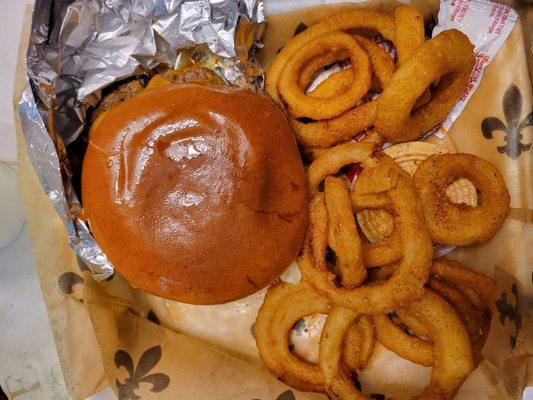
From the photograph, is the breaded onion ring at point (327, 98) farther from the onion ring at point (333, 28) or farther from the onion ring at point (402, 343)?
the onion ring at point (402, 343)

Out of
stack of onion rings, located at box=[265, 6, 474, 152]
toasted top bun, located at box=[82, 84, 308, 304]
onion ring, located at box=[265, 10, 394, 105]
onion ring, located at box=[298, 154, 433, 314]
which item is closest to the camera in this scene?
toasted top bun, located at box=[82, 84, 308, 304]

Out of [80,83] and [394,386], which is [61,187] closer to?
[80,83]

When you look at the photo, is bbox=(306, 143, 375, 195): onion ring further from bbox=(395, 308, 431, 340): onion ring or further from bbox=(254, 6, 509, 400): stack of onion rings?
bbox=(395, 308, 431, 340): onion ring

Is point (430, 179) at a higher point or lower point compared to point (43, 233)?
higher

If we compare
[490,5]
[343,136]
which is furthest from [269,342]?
[490,5]

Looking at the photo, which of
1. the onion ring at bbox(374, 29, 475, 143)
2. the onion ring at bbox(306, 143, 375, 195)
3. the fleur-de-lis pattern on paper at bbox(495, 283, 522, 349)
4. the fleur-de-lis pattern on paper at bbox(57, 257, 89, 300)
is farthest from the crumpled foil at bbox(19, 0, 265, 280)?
the fleur-de-lis pattern on paper at bbox(495, 283, 522, 349)

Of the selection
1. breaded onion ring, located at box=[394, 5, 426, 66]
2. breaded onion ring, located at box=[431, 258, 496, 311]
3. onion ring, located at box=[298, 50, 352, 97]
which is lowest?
breaded onion ring, located at box=[431, 258, 496, 311]
